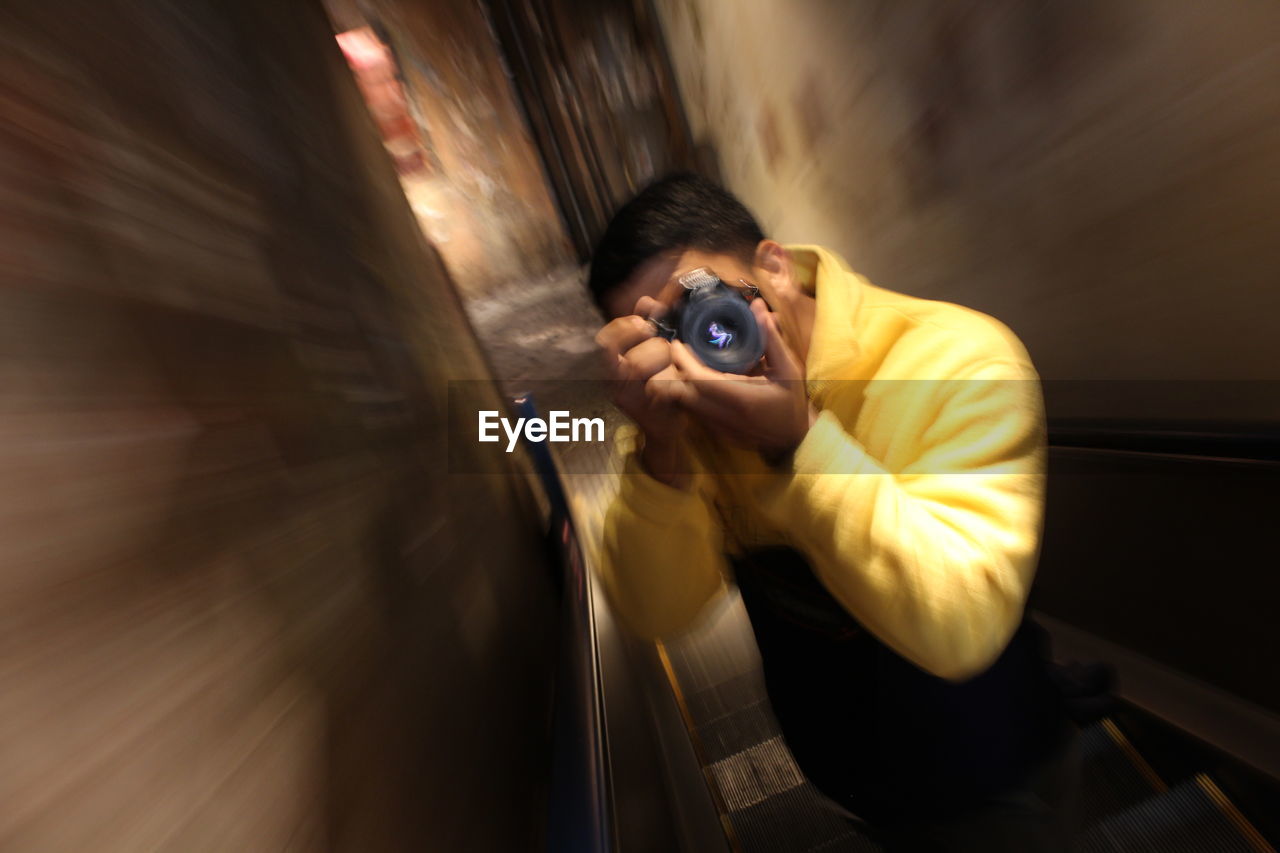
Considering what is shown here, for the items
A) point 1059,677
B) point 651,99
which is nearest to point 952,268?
point 1059,677

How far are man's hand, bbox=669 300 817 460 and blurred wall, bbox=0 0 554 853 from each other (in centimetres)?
45

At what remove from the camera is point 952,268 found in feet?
6.14

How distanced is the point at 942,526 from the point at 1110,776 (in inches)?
61.6

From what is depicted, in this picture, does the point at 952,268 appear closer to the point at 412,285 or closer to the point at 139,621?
the point at 412,285

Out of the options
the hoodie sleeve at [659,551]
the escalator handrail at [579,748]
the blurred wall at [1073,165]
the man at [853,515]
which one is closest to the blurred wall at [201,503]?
the escalator handrail at [579,748]

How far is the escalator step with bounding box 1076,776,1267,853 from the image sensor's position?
1.35 metres

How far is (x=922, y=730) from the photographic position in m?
0.86

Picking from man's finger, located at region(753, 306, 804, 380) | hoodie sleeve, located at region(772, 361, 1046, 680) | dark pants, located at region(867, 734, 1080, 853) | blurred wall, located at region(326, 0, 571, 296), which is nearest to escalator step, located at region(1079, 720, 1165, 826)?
dark pants, located at region(867, 734, 1080, 853)

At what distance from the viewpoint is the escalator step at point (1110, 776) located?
1511mm

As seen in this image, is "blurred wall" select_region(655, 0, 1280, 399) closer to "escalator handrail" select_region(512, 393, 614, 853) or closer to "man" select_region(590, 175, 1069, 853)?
"man" select_region(590, 175, 1069, 853)

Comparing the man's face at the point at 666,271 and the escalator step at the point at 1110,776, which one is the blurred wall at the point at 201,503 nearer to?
the man's face at the point at 666,271

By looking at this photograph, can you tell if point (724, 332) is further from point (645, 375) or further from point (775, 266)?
point (775, 266)

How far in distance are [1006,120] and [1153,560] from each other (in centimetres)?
126

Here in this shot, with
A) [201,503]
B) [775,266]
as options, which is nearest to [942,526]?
[775,266]
